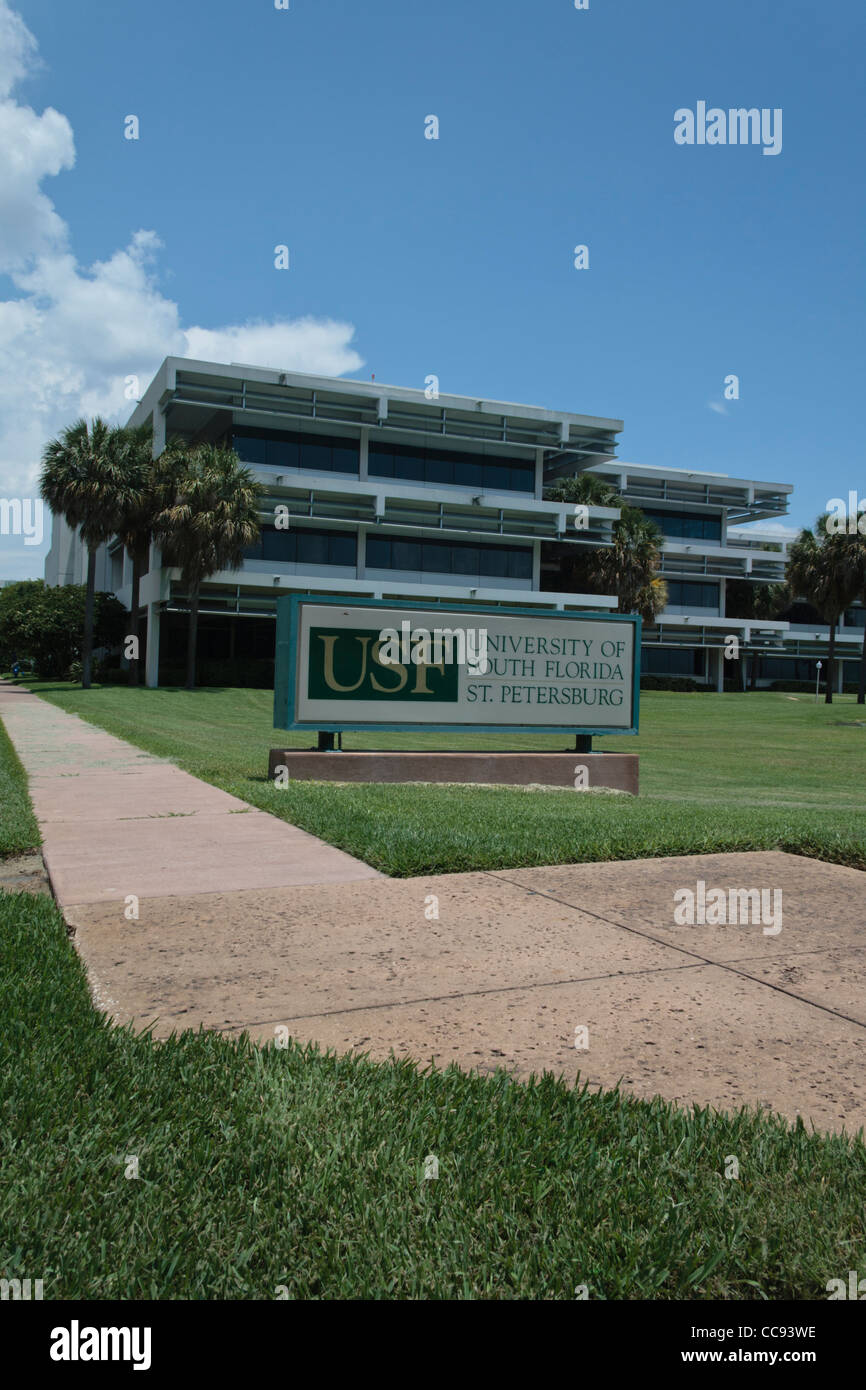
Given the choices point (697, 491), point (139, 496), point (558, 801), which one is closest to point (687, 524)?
point (697, 491)

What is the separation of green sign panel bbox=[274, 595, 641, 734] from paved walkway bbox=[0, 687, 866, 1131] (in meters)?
4.98

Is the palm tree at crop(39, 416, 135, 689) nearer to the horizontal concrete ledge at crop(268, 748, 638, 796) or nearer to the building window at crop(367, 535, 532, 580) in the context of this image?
the building window at crop(367, 535, 532, 580)

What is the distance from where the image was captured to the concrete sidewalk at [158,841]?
579cm

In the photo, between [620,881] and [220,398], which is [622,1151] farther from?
[220,398]

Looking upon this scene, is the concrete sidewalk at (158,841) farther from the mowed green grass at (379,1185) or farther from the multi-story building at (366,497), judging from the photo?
the multi-story building at (366,497)

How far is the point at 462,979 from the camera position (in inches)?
163

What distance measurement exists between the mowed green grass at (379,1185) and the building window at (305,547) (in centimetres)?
4580

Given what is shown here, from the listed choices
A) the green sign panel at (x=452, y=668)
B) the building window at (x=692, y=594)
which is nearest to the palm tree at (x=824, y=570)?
the building window at (x=692, y=594)

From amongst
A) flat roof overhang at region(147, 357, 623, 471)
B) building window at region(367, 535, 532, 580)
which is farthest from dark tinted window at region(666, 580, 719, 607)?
building window at region(367, 535, 532, 580)

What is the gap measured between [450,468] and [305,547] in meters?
9.71

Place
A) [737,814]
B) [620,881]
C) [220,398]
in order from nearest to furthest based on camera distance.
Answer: [620,881], [737,814], [220,398]

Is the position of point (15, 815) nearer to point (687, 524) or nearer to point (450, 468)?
point (450, 468)

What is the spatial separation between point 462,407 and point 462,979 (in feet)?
164

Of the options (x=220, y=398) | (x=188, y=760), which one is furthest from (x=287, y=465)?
(x=188, y=760)
